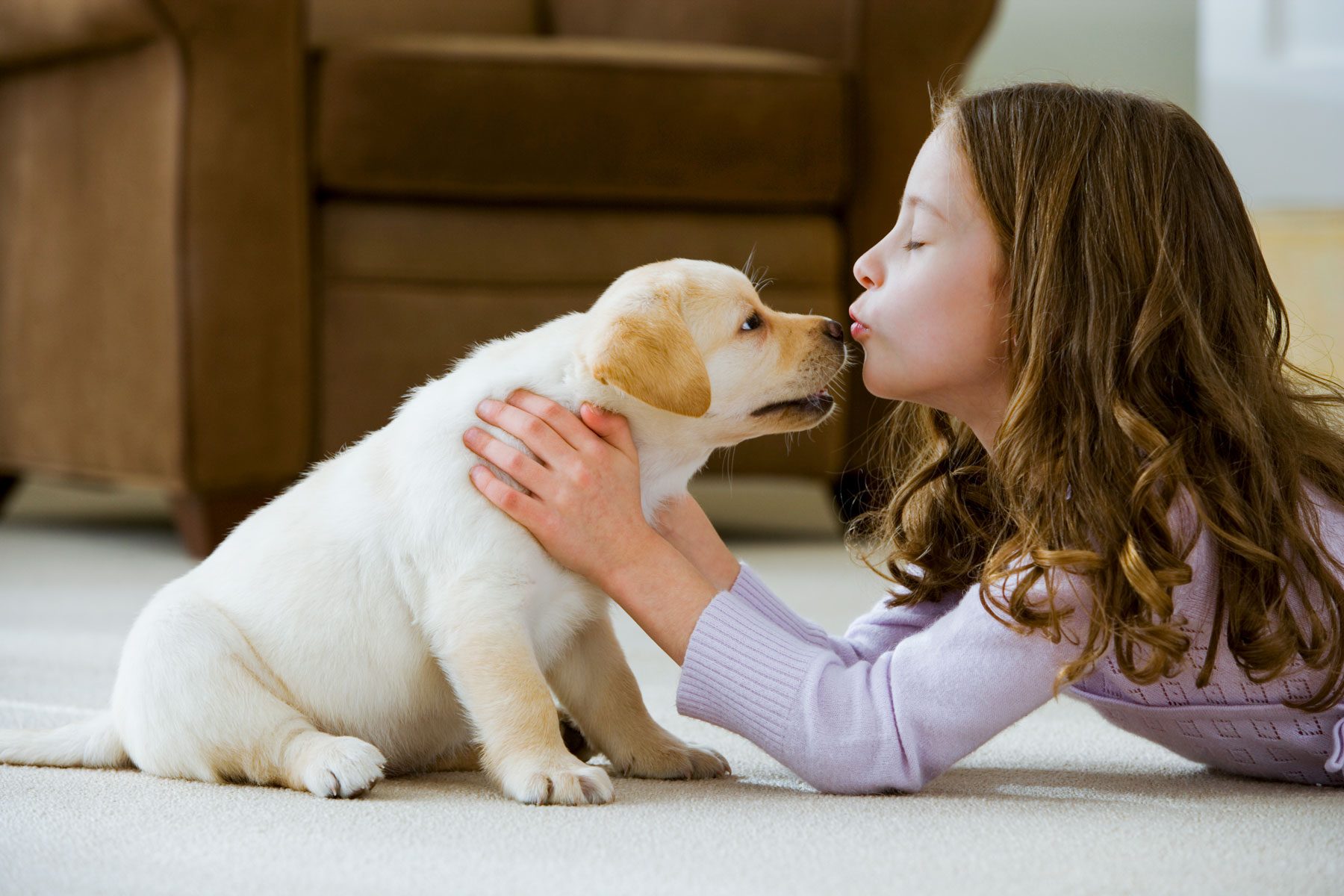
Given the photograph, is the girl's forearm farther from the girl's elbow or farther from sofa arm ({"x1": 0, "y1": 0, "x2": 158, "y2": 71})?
sofa arm ({"x1": 0, "y1": 0, "x2": 158, "y2": 71})

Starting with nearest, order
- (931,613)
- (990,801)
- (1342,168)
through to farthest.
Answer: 1. (990,801)
2. (931,613)
3. (1342,168)

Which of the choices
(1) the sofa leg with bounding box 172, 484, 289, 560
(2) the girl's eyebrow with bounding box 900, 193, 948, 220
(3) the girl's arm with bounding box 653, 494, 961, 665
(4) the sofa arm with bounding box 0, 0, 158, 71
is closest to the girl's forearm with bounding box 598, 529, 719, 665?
(3) the girl's arm with bounding box 653, 494, 961, 665

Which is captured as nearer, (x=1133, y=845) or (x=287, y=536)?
(x=1133, y=845)

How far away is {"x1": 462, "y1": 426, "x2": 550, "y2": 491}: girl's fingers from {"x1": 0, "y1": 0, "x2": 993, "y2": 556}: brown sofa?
118 centimetres

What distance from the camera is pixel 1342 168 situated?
3.27 m

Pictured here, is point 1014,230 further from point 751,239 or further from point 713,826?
point 751,239

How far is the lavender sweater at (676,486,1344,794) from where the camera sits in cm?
106

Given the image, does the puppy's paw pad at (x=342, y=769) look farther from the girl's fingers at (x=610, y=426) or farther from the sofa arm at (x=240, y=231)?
the sofa arm at (x=240, y=231)

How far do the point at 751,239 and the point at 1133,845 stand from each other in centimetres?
158

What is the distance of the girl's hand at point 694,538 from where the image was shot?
1.31 m

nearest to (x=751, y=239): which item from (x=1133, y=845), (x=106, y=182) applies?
(x=106, y=182)

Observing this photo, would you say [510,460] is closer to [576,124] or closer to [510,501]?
[510,501]

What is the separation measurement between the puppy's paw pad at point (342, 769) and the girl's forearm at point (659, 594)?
226 millimetres

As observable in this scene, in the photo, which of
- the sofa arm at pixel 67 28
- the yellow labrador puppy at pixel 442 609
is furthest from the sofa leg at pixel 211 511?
the yellow labrador puppy at pixel 442 609
